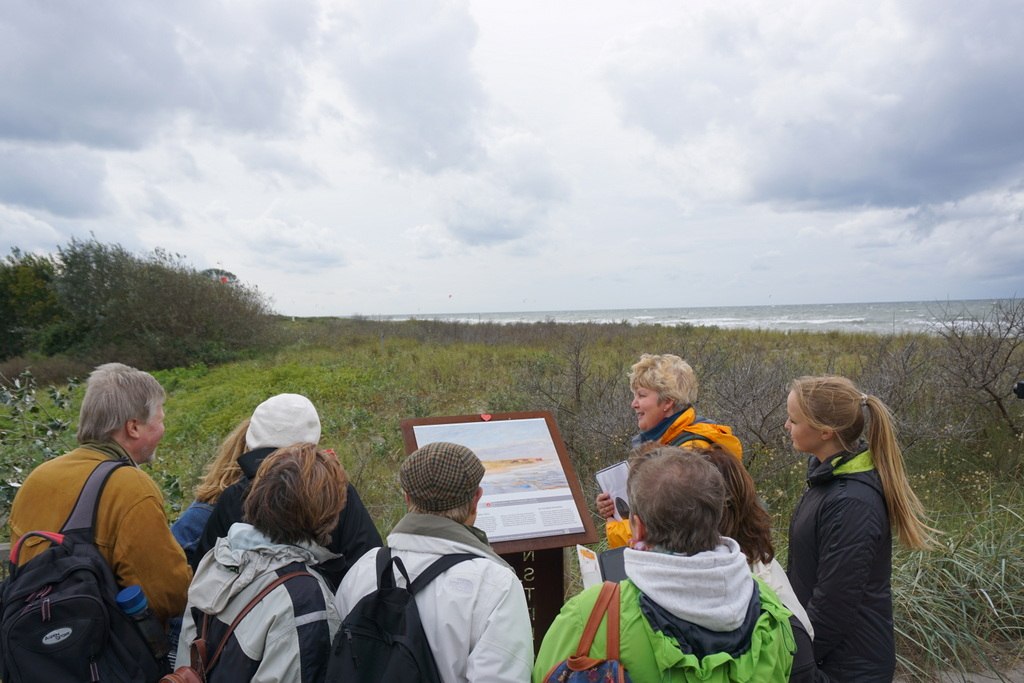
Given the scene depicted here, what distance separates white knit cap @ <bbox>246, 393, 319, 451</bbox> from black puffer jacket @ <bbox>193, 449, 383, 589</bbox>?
0.11m

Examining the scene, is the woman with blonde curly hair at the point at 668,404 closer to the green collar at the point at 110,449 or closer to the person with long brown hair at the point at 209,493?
the person with long brown hair at the point at 209,493

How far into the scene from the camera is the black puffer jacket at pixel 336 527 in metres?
2.26

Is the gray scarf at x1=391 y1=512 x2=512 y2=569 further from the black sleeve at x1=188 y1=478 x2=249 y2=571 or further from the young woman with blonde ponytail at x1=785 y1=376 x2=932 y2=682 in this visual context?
the young woman with blonde ponytail at x1=785 y1=376 x2=932 y2=682

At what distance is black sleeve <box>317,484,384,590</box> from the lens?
88.0 inches

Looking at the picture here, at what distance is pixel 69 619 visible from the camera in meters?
1.92

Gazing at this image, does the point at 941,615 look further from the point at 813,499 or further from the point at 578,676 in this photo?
the point at 578,676

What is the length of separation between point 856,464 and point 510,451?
1639 millimetres

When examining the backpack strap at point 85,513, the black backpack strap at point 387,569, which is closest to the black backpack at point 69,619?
the backpack strap at point 85,513

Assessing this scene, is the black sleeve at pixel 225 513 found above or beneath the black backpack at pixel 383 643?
above

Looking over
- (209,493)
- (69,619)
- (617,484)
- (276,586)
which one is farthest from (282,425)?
(617,484)

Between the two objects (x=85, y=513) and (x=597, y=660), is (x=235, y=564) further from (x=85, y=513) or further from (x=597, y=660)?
(x=597, y=660)

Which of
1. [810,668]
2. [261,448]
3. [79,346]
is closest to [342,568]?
[261,448]

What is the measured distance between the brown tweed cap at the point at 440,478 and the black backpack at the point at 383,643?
0.25m

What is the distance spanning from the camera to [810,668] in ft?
6.06
